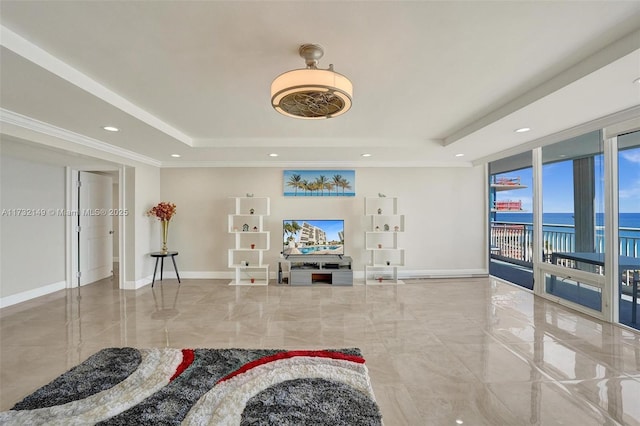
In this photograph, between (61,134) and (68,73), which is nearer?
(68,73)

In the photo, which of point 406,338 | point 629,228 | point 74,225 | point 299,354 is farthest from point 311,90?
point 74,225

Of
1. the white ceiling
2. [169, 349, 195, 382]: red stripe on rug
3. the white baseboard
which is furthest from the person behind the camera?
the white baseboard

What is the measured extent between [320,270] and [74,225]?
4.65 metres

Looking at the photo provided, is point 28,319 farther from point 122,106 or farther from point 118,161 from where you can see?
point 122,106

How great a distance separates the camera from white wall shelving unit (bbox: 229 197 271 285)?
→ 17.6 feet

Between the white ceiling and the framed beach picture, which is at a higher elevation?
the white ceiling

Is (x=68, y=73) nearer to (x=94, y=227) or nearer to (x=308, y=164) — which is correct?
(x=308, y=164)

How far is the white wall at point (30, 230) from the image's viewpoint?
13.3 ft

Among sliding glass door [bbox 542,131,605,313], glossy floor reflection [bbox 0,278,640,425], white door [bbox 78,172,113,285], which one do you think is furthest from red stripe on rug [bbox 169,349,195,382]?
sliding glass door [bbox 542,131,605,313]

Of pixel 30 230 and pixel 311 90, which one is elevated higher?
pixel 311 90

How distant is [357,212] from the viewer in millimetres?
5602

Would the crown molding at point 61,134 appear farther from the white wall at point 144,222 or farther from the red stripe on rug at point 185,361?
the red stripe on rug at point 185,361

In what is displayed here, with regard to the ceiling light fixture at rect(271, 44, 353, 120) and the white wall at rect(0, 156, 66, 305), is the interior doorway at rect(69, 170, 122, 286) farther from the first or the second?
the ceiling light fixture at rect(271, 44, 353, 120)

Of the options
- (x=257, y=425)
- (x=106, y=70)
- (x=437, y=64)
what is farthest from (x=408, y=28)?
(x=257, y=425)
